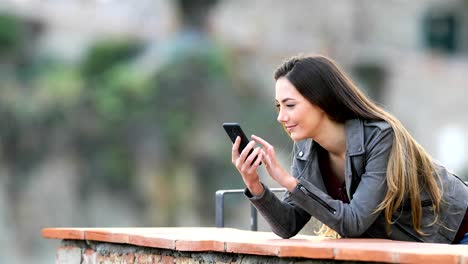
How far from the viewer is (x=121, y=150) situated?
21.6 meters

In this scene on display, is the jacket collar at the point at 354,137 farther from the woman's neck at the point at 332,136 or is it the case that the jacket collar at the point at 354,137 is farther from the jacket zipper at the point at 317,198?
the jacket zipper at the point at 317,198

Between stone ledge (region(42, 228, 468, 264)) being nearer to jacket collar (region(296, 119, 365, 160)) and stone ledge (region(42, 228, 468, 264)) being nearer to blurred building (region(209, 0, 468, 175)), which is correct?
jacket collar (region(296, 119, 365, 160))

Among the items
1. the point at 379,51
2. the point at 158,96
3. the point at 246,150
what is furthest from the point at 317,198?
the point at 379,51

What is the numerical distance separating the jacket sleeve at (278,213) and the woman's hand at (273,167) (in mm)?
153

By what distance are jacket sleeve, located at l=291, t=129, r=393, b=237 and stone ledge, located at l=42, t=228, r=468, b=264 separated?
0.08 m

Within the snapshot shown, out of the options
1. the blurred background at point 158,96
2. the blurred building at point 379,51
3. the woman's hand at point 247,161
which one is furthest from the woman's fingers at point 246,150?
the blurred building at point 379,51

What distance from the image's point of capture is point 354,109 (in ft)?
12.5

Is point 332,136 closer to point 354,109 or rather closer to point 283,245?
point 354,109

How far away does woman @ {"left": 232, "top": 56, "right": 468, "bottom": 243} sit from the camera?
143 inches

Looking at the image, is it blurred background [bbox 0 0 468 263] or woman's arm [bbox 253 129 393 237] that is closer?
woman's arm [bbox 253 129 393 237]

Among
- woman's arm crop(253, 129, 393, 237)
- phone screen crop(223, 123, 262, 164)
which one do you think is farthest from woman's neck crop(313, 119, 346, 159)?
phone screen crop(223, 123, 262, 164)

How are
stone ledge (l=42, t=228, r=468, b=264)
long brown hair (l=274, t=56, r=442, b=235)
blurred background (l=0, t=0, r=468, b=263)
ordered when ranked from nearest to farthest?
stone ledge (l=42, t=228, r=468, b=264)
long brown hair (l=274, t=56, r=442, b=235)
blurred background (l=0, t=0, r=468, b=263)

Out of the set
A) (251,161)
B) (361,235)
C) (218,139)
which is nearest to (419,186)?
(361,235)

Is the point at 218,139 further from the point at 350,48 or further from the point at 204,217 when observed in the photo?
the point at 350,48
